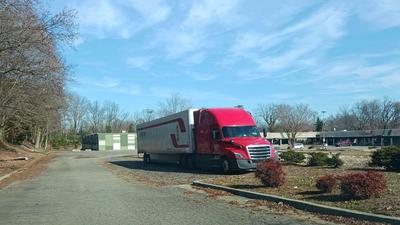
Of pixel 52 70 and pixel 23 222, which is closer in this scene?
pixel 23 222

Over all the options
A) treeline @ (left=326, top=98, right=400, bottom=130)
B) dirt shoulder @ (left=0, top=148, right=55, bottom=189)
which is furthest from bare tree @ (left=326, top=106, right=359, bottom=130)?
dirt shoulder @ (left=0, top=148, right=55, bottom=189)

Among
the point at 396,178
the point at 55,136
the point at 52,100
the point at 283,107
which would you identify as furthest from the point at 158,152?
the point at 283,107

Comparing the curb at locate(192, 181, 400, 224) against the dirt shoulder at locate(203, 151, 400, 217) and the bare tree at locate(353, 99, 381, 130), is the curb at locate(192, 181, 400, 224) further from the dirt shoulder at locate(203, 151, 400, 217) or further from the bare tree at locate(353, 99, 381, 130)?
the bare tree at locate(353, 99, 381, 130)

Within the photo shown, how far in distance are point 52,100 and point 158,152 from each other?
31.8 ft

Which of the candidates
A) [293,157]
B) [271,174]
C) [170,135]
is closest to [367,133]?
[170,135]

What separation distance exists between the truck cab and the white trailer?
0.75 metres

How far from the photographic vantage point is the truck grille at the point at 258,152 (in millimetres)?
23562

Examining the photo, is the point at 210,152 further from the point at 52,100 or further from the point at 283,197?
the point at 52,100

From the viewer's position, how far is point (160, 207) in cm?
1284

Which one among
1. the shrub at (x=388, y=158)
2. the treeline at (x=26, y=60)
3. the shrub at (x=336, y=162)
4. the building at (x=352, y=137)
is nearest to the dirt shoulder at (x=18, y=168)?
the treeline at (x=26, y=60)

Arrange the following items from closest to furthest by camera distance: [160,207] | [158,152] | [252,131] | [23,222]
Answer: [23,222] < [160,207] < [252,131] < [158,152]

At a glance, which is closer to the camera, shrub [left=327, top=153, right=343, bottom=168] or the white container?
shrub [left=327, top=153, right=343, bottom=168]

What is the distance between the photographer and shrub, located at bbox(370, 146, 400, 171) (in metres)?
19.5

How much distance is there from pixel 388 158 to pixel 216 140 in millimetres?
8676
